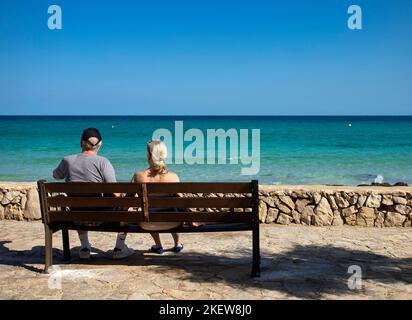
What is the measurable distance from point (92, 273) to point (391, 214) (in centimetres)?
432

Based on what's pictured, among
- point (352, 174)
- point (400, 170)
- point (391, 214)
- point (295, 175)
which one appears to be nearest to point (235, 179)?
point (295, 175)

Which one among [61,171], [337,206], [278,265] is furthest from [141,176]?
[337,206]

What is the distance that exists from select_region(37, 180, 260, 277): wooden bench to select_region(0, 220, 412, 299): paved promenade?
347 millimetres

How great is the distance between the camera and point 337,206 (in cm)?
683

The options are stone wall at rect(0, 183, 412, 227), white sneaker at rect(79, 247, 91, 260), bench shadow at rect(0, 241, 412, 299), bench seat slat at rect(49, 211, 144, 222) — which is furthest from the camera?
stone wall at rect(0, 183, 412, 227)

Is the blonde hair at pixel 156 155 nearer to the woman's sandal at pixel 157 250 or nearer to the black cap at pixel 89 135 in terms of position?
the black cap at pixel 89 135

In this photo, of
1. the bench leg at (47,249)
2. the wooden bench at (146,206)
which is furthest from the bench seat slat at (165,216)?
the bench leg at (47,249)

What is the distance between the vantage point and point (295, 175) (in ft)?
71.6

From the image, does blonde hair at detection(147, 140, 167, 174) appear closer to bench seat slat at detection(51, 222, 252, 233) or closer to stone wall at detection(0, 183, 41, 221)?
bench seat slat at detection(51, 222, 252, 233)

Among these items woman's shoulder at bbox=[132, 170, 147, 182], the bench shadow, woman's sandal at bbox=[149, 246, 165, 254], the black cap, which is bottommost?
the bench shadow

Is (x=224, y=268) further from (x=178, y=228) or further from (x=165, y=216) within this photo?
(x=165, y=216)

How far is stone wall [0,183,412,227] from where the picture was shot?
21.9 ft

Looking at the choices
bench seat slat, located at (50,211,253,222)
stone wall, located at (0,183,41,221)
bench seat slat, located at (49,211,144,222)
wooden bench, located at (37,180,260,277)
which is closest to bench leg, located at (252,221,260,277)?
wooden bench, located at (37,180,260,277)
